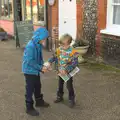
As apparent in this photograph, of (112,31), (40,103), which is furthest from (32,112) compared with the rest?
(112,31)

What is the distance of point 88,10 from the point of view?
8.75 m

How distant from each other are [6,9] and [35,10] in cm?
340

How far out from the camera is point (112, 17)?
325 inches

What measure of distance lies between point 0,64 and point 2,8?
23.7ft

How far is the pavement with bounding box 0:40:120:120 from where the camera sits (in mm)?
5035

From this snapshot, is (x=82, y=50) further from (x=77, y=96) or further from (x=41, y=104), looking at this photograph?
(x=41, y=104)

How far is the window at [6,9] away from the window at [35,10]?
1.82m

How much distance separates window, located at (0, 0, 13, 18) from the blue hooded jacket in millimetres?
9825

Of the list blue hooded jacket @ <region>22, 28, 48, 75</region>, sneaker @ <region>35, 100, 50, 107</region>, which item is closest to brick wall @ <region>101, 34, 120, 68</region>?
sneaker @ <region>35, 100, 50, 107</region>

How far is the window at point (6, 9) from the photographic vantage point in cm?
1441

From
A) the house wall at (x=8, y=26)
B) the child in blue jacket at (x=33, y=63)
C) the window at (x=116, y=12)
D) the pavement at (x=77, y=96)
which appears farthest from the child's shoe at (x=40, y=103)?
the house wall at (x=8, y=26)

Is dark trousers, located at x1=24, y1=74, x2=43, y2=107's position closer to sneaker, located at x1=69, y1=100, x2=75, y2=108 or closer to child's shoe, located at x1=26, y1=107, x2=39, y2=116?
child's shoe, located at x1=26, y1=107, x2=39, y2=116

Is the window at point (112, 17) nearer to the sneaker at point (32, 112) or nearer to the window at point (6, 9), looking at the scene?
the sneaker at point (32, 112)

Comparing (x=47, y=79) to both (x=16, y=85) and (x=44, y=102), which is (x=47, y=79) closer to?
(x=16, y=85)
